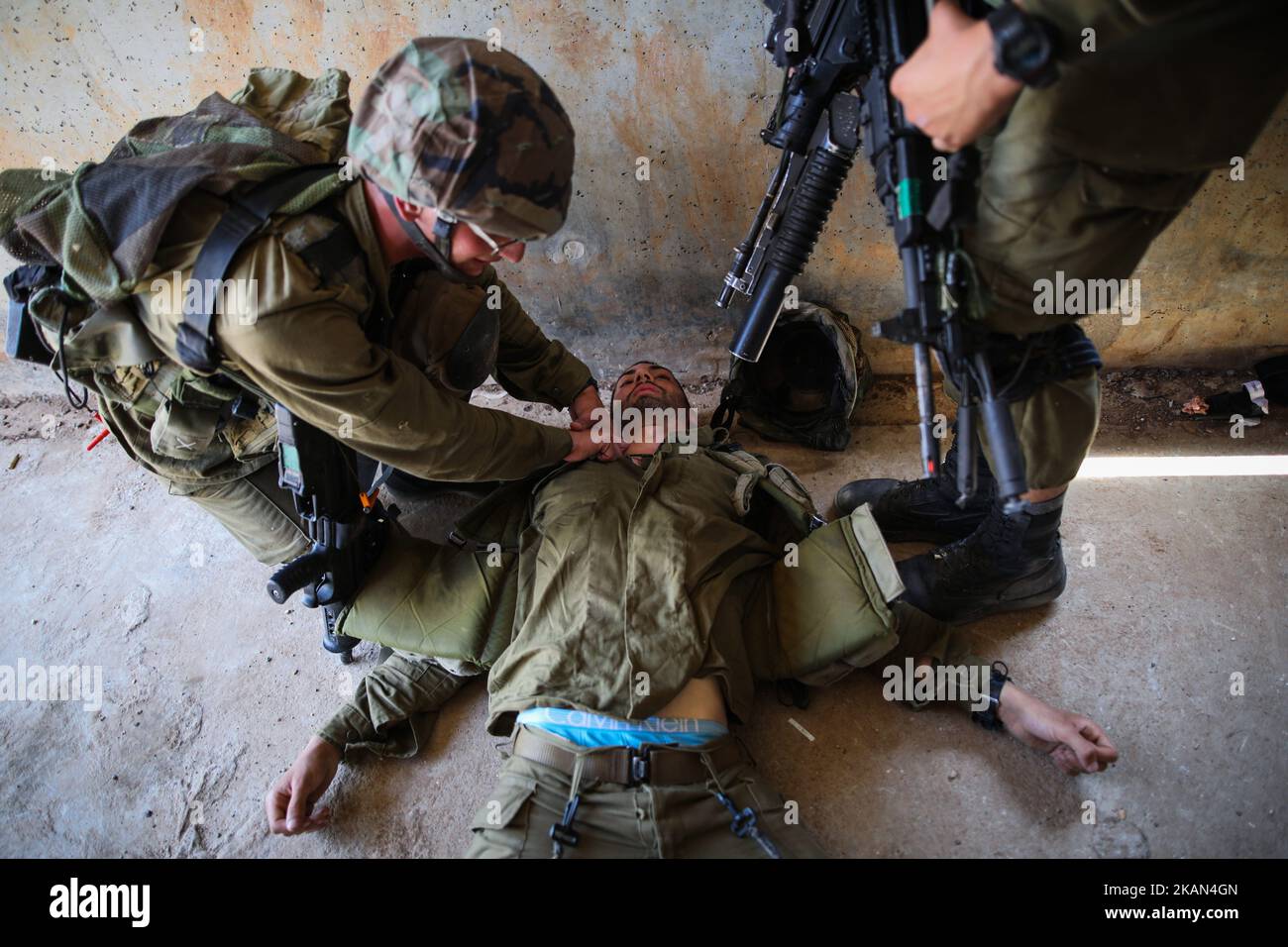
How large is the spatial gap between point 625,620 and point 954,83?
145cm

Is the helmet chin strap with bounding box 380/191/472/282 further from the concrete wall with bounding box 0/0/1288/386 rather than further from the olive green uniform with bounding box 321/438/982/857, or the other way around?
the concrete wall with bounding box 0/0/1288/386

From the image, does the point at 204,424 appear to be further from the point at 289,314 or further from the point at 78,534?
the point at 78,534

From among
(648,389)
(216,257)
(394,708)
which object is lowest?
(394,708)

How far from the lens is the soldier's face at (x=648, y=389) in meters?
2.65

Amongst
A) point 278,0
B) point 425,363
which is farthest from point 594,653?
point 278,0

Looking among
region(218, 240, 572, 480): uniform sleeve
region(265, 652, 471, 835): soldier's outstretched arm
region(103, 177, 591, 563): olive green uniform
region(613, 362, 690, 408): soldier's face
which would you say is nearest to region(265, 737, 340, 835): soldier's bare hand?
region(265, 652, 471, 835): soldier's outstretched arm

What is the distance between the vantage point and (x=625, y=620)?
81.6 inches

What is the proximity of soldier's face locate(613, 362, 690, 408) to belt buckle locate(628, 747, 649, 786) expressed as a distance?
120cm

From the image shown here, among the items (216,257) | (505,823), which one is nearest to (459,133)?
(216,257)

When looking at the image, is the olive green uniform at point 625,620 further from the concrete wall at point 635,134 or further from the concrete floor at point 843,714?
the concrete wall at point 635,134

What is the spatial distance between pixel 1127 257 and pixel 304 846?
2.61 metres

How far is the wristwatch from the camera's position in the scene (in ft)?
4.15

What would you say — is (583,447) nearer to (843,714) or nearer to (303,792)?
(843,714)

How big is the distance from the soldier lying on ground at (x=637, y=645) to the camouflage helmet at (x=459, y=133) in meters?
0.95
